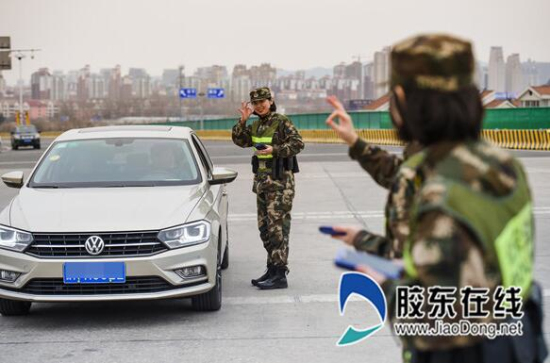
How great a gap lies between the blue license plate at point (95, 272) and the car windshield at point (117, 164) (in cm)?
128

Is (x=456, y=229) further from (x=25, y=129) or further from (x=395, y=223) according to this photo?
(x=25, y=129)

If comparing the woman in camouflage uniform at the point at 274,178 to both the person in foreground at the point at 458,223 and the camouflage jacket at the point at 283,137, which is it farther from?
A: the person in foreground at the point at 458,223

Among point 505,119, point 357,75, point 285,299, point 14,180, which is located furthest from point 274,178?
point 357,75

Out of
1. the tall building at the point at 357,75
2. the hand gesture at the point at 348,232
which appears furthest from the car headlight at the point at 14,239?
the tall building at the point at 357,75

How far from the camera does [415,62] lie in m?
2.38

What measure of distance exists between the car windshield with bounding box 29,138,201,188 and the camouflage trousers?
64 centimetres

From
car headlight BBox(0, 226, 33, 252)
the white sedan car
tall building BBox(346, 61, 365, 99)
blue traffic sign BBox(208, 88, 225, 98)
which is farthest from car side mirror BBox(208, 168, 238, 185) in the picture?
tall building BBox(346, 61, 365, 99)

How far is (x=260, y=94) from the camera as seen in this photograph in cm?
839

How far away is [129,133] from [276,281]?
6.38 feet

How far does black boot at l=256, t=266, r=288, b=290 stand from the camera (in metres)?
8.42

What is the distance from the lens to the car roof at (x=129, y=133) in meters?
8.71

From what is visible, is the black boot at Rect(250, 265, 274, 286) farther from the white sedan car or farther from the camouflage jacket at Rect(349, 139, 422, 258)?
the camouflage jacket at Rect(349, 139, 422, 258)

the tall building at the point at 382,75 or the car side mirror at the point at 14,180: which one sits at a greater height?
the tall building at the point at 382,75

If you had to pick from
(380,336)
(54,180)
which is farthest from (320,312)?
(54,180)
